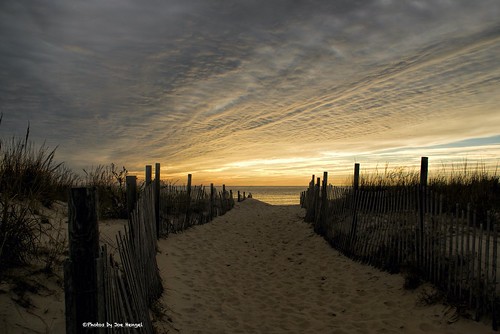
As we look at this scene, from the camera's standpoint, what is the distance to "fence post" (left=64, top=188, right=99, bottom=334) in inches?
83.0

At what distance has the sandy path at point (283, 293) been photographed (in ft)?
15.5

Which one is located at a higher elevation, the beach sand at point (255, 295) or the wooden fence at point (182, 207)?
the wooden fence at point (182, 207)

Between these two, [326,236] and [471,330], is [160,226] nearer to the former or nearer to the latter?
[326,236]

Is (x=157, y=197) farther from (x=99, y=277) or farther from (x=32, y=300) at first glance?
(x=99, y=277)

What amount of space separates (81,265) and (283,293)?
4886 millimetres

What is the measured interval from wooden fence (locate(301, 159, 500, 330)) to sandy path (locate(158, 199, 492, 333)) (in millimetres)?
312

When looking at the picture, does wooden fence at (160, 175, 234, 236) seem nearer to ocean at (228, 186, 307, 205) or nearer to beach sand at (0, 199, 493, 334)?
beach sand at (0, 199, 493, 334)

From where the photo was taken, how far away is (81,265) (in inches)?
84.3

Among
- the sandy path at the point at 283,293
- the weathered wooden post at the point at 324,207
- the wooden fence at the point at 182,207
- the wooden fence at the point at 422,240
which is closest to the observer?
the wooden fence at the point at 422,240

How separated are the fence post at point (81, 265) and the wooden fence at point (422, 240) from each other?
406 centimetres

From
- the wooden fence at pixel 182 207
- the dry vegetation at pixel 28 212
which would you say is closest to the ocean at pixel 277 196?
the wooden fence at pixel 182 207

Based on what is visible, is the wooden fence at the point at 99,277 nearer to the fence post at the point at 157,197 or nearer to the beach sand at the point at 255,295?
the beach sand at the point at 255,295

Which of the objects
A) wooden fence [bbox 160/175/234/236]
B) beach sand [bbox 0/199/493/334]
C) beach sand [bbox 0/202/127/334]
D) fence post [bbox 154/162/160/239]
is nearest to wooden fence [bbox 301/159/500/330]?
beach sand [bbox 0/199/493/334]

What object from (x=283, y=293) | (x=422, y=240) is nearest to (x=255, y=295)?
(x=283, y=293)
